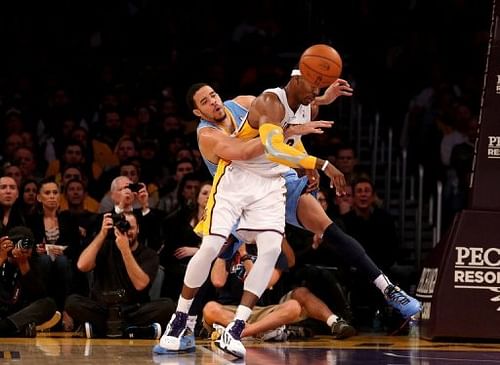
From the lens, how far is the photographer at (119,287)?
1123 centimetres

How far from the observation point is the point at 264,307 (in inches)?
444

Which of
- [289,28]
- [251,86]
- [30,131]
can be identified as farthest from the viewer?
[289,28]

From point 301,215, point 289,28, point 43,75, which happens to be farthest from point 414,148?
point 301,215

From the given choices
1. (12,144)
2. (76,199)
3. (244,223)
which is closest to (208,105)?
(244,223)

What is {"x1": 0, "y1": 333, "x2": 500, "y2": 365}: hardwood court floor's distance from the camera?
8875mm

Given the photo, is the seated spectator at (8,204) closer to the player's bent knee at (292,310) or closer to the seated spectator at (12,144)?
the seated spectator at (12,144)

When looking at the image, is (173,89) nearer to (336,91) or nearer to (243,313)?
(336,91)

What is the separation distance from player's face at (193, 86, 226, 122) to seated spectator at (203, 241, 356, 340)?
168 centimetres

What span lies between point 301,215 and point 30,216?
11.6 feet

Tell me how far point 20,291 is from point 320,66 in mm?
4046

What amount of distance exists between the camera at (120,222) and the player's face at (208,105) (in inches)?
70.0

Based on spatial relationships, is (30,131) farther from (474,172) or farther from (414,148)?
(474,172)

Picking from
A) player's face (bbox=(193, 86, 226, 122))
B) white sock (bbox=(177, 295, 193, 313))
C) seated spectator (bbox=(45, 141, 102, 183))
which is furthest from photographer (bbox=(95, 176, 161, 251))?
white sock (bbox=(177, 295, 193, 313))

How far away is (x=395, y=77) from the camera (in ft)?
57.8
